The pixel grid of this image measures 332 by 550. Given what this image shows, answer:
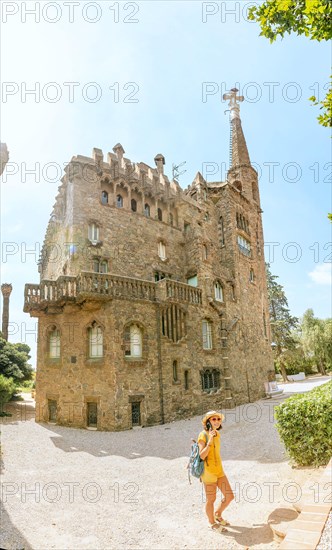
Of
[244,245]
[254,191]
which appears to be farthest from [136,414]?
[254,191]

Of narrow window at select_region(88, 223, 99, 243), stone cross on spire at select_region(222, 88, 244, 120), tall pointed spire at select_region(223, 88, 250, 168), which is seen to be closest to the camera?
narrow window at select_region(88, 223, 99, 243)

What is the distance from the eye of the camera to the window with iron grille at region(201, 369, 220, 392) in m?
21.2

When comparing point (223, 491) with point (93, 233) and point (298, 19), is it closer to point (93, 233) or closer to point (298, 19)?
point (298, 19)

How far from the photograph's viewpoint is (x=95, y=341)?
17.4 m

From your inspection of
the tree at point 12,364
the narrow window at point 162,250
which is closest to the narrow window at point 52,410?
the tree at point 12,364

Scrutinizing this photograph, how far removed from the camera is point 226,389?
2269 cm

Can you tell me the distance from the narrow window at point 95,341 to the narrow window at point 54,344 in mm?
2684

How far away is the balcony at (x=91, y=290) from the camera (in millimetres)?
16562

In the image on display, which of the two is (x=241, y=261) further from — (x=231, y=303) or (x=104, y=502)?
(x=104, y=502)

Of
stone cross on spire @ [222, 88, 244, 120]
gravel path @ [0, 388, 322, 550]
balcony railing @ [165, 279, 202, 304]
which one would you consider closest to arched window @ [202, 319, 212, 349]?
balcony railing @ [165, 279, 202, 304]

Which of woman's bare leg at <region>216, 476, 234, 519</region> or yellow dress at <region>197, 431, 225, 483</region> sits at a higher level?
yellow dress at <region>197, 431, 225, 483</region>

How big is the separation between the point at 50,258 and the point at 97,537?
69.5 feet

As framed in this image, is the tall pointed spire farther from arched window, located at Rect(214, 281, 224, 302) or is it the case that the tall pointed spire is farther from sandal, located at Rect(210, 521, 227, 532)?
sandal, located at Rect(210, 521, 227, 532)

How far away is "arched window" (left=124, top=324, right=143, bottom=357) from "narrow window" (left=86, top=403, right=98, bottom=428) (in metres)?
3.17
